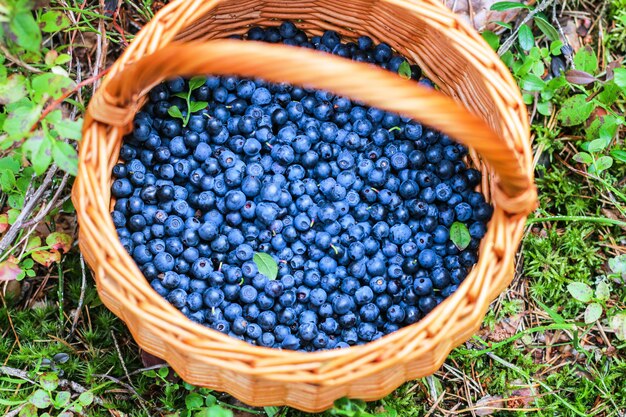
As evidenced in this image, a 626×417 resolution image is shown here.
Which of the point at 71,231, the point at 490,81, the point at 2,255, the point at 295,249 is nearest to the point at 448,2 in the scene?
the point at 490,81

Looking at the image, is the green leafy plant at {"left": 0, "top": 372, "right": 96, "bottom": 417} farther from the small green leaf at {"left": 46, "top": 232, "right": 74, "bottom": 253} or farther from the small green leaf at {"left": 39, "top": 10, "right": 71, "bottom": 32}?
the small green leaf at {"left": 39, "top": 10, "right": 71, "bottom": 32}

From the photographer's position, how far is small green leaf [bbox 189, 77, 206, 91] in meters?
2.26

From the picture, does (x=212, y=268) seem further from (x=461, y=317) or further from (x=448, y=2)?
(x=448, y=2)

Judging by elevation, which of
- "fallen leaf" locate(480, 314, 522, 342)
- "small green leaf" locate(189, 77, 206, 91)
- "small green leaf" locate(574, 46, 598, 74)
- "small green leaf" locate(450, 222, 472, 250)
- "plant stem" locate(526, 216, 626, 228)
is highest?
"small green leaf" locate(189, 77, 206, 91)

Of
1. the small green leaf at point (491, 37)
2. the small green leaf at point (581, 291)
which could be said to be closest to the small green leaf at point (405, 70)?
the small green leaf at point (491, 37)

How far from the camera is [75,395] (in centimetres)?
241

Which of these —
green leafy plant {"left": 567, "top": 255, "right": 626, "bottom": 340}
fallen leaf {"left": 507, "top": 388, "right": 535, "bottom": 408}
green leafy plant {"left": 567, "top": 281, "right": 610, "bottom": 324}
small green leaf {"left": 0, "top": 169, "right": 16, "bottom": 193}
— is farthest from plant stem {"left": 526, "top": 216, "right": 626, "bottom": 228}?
small green leaf {"left": 0, "top": 169, "right": 16, "bottom": 193}

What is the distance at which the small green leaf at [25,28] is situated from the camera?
6.16ft

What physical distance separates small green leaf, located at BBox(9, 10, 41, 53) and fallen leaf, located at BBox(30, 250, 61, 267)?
766mm

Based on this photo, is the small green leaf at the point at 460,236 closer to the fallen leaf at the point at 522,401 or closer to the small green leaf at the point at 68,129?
the fallen leaf at the point at 522,401

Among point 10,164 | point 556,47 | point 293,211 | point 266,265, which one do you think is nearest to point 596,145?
point 556,47

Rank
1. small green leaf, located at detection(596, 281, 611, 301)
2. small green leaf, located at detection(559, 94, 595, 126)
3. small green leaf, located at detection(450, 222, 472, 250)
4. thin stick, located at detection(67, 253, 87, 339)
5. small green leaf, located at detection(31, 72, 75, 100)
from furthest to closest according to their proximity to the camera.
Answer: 1. small green leaf, located at detection(559, 94, 595, 126)
2. small green leaf, located at detection(596, 281, 611, 301)
3. thin stick, located at detection(67, 253, 87, 339)
4. small green leaf, located at detection(450, 222, 472, 250)
5. small green leaf, located at detection(31, 72, 75, 100)

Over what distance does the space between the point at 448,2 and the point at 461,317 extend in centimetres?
138

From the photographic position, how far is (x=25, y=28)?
6.19ft
